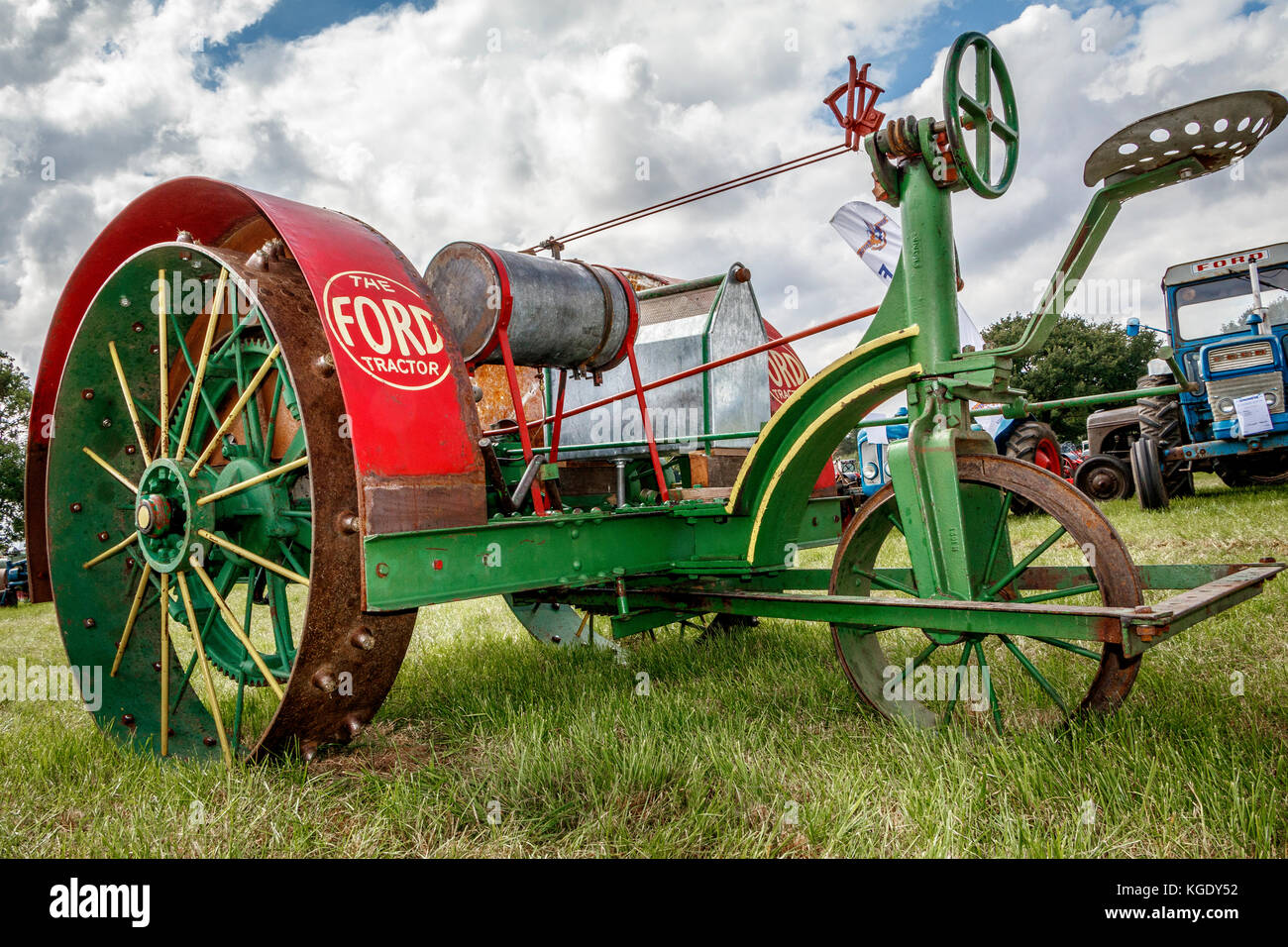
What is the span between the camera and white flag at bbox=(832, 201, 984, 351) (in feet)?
44.2

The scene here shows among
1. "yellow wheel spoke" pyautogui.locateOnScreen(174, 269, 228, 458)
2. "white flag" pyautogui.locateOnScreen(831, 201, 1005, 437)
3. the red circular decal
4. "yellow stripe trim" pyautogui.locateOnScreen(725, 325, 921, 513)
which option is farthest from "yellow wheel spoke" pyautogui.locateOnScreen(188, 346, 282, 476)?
"white flag" pyautogui.locateOnScreen(831, 201, 1005, 437)

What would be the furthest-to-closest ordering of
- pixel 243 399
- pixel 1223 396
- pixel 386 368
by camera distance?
pixel 1223 396, pixel 243 399, pixel 386 368

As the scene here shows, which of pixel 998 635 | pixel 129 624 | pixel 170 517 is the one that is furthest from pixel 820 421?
pixel 129 624

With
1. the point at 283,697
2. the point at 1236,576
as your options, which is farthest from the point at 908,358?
the point at 283,697

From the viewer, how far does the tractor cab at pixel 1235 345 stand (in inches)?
372

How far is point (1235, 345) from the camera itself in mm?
9695

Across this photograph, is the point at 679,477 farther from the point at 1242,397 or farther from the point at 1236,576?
the point at 1242,397

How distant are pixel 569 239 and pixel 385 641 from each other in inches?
123

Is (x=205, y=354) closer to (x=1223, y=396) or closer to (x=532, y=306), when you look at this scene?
(x=532, y=306)

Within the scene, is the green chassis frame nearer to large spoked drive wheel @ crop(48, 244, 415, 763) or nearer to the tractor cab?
large spoked drive wheel @ crop(48, 244, 415, 763)

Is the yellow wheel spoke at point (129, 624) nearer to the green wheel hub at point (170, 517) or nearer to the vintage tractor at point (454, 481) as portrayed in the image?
the vintage tractor at point (454, 481)

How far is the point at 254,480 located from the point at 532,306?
124cm

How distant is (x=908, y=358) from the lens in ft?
9.45

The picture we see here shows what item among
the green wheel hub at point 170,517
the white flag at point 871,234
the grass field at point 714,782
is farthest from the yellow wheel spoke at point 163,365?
the white flag at point 871,234
